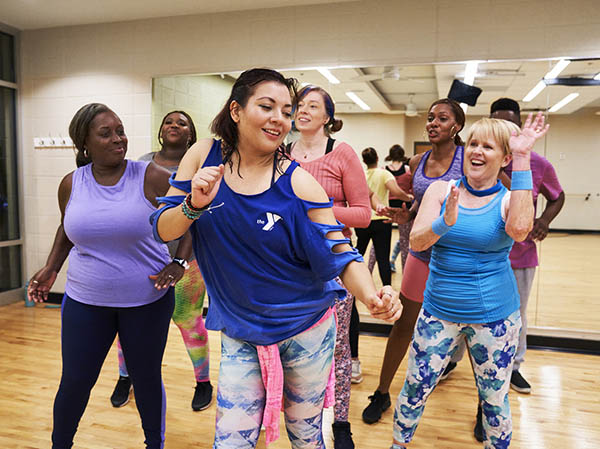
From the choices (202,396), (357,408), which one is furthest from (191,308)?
(357,408)

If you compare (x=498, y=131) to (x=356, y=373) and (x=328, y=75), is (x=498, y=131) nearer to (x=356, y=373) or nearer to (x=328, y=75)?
(x=356, y=373)

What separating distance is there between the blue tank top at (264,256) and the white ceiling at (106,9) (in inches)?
135

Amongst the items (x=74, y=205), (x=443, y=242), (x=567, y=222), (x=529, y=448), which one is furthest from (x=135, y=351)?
(x=567, y=222)

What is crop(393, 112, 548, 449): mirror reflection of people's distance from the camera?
181 cm

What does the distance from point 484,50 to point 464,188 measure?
97.9 inches

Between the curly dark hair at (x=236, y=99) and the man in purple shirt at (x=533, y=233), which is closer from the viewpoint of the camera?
the curly dark hair at (x=236, y=99)

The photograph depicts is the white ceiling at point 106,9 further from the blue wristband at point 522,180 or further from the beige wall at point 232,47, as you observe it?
the blue wristband at point 522,180

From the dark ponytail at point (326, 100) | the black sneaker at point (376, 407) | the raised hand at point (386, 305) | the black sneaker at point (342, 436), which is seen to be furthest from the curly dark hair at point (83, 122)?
the black sneaker at point (376, 407)

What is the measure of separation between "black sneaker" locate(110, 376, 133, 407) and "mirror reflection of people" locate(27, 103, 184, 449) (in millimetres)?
933

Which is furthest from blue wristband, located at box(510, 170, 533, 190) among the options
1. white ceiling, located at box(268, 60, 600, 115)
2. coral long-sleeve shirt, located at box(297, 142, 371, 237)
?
white ceiling, located at box(268, 60, 600, 115)

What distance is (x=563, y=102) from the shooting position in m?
3.89

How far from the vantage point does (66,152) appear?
5117mm

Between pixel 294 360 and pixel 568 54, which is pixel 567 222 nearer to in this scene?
pixel 568 54

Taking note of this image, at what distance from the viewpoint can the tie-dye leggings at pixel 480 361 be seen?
1812 millimetres
